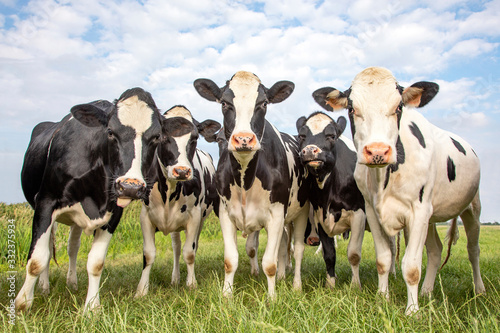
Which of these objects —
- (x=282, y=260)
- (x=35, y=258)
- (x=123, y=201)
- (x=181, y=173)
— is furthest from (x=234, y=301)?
(x=282, y=260)

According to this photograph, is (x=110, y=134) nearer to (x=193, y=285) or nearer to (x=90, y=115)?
(x=90, y=115)

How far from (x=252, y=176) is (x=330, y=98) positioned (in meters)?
1.40

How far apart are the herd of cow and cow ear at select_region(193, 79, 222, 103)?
0.6 inches

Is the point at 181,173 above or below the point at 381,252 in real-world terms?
above

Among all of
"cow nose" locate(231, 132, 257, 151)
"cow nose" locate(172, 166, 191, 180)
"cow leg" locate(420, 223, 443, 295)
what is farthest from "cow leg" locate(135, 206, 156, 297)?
"cow leg" locate(420, 223, 443, 295)

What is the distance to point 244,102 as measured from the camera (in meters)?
4.90

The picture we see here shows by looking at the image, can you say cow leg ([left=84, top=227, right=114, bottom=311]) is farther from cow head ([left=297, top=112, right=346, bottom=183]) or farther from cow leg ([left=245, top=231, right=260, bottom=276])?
cow leg ([left=245, top=231, right=260, bottom=276])

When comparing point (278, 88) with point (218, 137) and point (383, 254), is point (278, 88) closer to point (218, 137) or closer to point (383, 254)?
point (218, 137)

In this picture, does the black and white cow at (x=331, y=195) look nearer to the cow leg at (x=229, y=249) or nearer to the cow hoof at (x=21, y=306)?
the cow leg at (x=229, y=249)

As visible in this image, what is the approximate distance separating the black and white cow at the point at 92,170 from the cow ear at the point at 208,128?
224 centimetres

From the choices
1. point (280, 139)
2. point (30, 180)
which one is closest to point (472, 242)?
point (280, 139)

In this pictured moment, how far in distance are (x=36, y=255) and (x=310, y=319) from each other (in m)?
3.13

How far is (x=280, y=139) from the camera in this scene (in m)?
6.11

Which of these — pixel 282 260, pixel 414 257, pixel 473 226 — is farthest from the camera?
pixel 282 260
